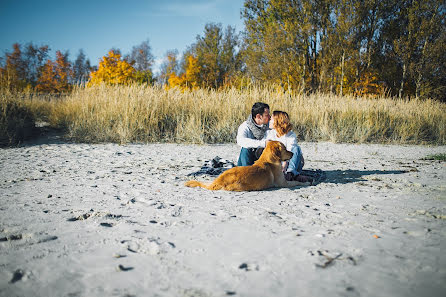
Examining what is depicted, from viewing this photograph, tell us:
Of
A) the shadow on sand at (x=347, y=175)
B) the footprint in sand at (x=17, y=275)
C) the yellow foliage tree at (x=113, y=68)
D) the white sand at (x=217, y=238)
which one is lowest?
the footprint in sand at (x=17, y=275)

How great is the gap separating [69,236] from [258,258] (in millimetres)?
1528

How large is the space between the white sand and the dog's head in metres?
0.51

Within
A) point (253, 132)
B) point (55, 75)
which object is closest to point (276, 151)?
point (253, 132)

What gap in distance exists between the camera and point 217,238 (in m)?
2.19

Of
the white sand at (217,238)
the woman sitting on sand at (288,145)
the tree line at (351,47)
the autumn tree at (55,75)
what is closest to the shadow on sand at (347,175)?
the white sand at (217,238)

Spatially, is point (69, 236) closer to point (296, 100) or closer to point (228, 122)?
point (228, 122)

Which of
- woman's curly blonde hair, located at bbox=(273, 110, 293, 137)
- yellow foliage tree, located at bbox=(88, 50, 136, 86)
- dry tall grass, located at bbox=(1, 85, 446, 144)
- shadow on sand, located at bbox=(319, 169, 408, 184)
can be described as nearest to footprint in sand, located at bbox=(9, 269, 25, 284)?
woman's curly blonde hair, located at bbox=(273, 110, 293, 137)

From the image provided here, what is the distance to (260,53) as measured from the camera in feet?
69.6

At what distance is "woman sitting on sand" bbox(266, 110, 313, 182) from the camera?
4.17 metres

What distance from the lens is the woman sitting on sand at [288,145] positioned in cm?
417

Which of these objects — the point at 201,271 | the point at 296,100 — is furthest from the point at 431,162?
the point at 201,271

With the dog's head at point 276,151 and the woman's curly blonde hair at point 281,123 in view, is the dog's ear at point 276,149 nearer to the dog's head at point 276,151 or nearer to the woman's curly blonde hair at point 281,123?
the dog's head at point 276,151

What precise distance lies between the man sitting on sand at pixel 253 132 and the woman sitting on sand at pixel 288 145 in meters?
0.26

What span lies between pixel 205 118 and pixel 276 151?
18.3 ft
